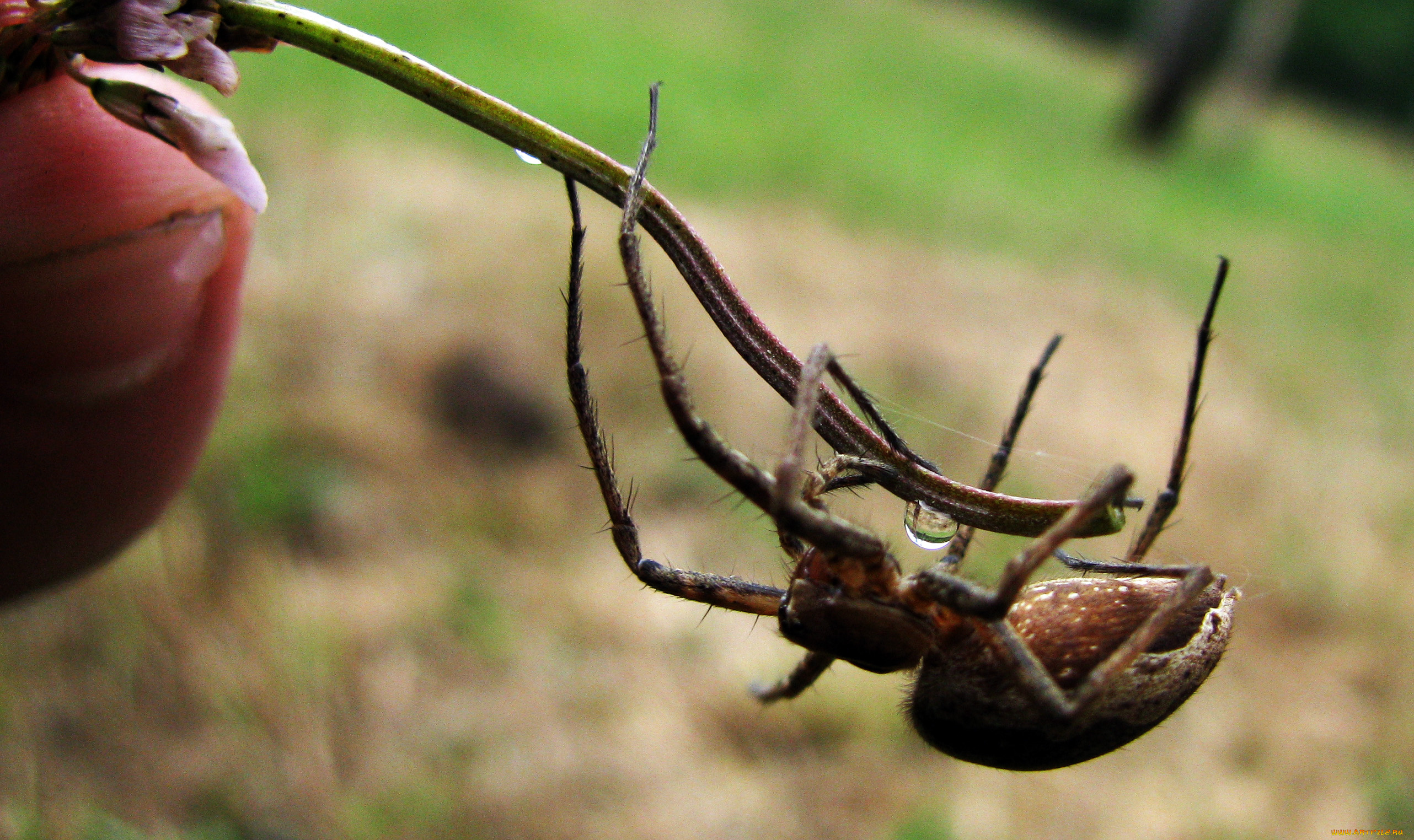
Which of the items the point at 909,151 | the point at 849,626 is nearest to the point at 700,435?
the point at 849,626

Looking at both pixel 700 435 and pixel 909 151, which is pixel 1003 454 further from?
pixel 909 151

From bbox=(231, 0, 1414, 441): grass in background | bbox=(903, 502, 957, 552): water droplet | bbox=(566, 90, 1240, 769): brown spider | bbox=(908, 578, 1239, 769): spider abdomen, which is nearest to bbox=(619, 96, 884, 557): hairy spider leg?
bbox=(566, 90, 1240, 769): brown spider

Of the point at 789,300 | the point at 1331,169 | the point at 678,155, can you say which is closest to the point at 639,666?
the point at 789,300

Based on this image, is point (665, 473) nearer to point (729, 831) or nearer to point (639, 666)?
point (639, 666)

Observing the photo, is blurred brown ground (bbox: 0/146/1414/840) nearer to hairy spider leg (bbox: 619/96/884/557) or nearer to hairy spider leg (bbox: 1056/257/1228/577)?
hairy spider leg (bbox: 619/96/884/557)

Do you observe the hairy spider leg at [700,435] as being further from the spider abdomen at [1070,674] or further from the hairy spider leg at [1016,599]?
the spider abdomen at [1070,674]

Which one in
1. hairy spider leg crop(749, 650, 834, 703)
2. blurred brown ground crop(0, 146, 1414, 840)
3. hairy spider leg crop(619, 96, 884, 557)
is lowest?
blurred brown ground crop(0, 146, 1414, 840)
